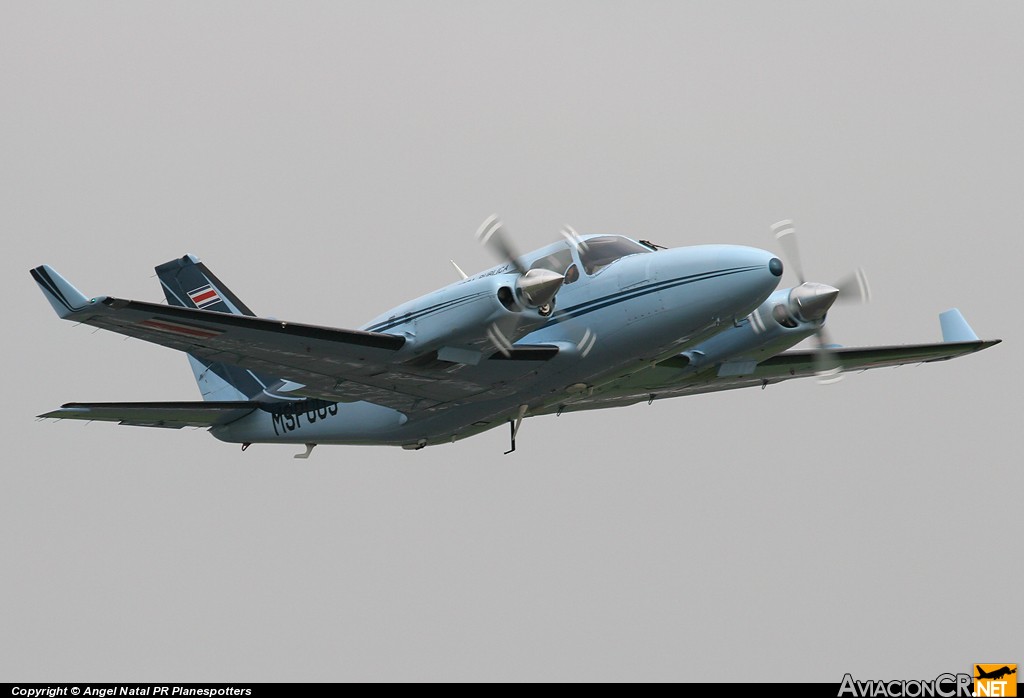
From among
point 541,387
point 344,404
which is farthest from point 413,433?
point 541,387

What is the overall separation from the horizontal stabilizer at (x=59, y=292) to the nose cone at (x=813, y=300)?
1205 centimetres

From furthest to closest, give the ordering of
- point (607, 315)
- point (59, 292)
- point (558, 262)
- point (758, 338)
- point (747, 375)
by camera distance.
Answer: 1. point (747, 375)
2. point (758, 338)
3. point (558, 262)
4. point (607, 315)
5. point (59, 292)

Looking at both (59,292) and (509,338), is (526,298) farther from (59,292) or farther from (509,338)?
(59,292)

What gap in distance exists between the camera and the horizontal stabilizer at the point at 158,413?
73.7 feet

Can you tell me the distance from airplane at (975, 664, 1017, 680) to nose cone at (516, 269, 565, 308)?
34.5 feet

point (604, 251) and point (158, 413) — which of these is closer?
point (604, 251)

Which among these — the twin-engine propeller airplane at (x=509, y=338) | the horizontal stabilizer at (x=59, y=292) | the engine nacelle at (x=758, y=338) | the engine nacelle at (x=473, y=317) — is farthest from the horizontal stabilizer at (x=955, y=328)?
the horizontal stabilizer at (x=59, y=292)

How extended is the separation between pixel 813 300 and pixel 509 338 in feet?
19.3

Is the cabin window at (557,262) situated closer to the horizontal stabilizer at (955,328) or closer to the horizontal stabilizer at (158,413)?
the horizontal stabilizer at (158,413)

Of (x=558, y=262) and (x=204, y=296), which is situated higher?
(x=204, y=296)

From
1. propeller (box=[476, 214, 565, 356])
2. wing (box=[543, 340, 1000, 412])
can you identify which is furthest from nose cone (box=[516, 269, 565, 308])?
wing (box=[543, 340, 1000, 412])

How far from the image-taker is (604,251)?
20906mm

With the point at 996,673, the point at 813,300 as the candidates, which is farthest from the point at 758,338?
the point at 996,673

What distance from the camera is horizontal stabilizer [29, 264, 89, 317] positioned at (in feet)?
55.0
